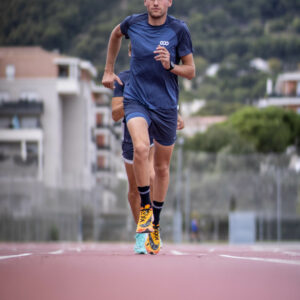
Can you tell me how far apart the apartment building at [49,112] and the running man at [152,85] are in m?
55.5

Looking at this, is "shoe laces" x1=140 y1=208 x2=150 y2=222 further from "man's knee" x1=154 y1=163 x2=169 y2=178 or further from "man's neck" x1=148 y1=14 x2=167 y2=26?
"man's neck" x1=148 y1=14 x2=167 y2=26

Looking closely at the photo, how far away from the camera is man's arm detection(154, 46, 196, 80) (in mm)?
5980

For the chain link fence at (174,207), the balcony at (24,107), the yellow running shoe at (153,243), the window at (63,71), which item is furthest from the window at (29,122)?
the yellow running shoe at (153,243)

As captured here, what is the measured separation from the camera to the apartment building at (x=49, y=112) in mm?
65250

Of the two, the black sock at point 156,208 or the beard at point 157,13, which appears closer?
the beard at point 157,13

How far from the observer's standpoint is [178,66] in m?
6.14

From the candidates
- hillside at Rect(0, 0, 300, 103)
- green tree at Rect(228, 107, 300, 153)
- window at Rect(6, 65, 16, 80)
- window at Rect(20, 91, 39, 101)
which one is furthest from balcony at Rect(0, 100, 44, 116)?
hillside at Rect(0, 0, 300, 103)

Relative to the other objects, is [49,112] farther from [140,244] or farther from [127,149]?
[140,244]

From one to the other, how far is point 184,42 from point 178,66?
0.76 feet

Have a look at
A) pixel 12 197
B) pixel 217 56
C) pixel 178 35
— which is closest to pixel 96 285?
pixel 178 35

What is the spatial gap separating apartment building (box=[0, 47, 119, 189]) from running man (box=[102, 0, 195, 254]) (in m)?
55.5

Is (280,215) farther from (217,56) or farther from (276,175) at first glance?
(217,56)

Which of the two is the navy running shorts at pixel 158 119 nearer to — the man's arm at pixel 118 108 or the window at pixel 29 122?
the man's arm at pixel 118 108

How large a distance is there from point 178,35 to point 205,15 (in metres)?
158
